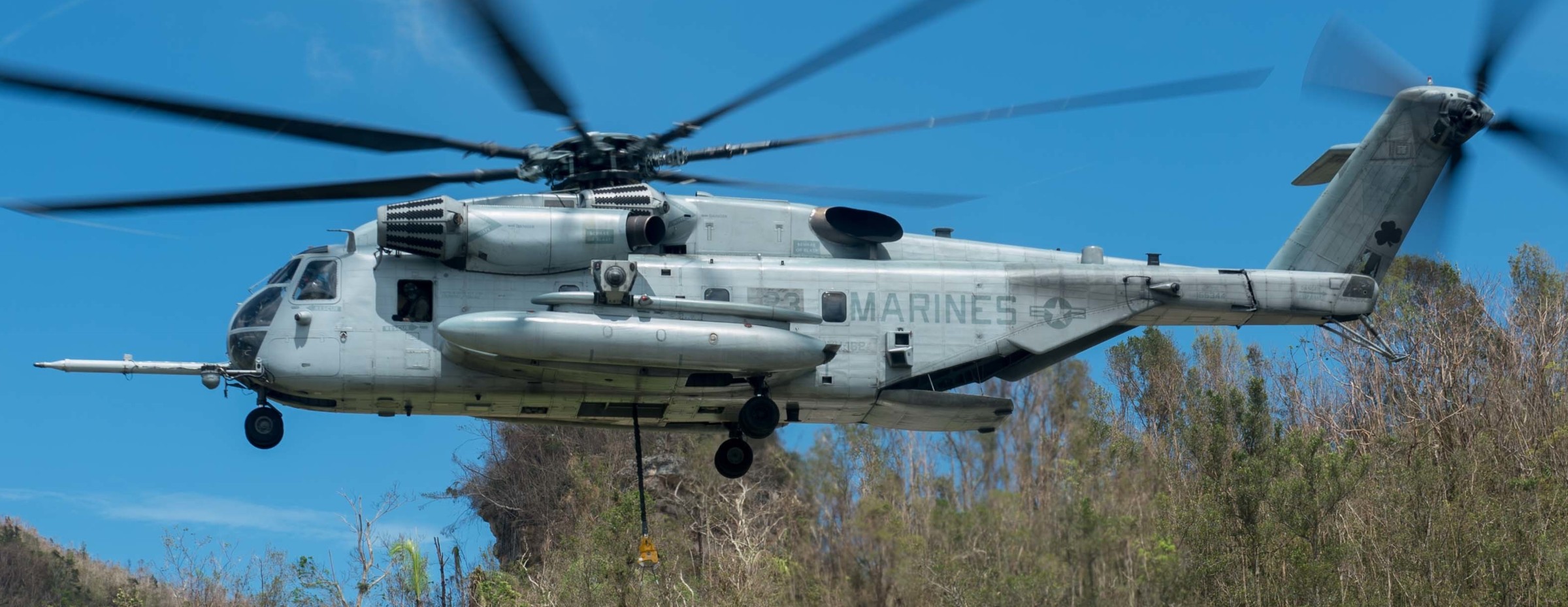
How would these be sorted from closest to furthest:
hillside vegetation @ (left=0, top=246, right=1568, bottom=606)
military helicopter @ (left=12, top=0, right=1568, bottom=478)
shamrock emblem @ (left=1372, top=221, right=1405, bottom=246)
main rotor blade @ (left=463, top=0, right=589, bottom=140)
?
main rotor blade @ (left=463, top=0, right=589, bottom=140), military helicopter @ (left=12, top=0, right=1568, bottom=478), shamrock emblem @ (left=1372, top=221, right=1405, bottom=246), hillside vegetation @ (left=0, top=246, right=1568, bottom=606)

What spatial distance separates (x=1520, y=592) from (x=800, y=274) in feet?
52.6

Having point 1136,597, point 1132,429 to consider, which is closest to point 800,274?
point 1136,597

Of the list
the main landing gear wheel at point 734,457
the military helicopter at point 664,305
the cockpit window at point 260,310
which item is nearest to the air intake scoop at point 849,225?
the military helicopter at point 664,305

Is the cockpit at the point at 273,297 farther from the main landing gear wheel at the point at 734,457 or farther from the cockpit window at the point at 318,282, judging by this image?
the main landing gear wheel at the point at 734,457

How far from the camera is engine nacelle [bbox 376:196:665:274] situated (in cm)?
1439

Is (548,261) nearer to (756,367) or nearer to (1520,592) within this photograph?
(756,367)

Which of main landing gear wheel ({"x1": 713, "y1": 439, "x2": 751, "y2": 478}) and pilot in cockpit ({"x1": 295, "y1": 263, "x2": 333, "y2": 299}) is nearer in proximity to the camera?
pilot in cockpit ({"x1": 295, "y1": 263, "x2": 333, "y2": 299})

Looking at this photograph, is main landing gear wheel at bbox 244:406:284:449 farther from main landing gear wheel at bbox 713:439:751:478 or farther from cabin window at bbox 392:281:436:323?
main landing gear wheel at bbox 713:439:751:478

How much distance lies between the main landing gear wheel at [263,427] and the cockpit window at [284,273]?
1.21 metres

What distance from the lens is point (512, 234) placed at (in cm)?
1459

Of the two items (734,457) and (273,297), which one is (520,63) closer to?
(273,297)

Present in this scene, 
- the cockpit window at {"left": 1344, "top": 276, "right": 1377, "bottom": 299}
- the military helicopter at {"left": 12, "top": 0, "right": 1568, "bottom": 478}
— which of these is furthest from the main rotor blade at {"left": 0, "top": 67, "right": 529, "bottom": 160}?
the cockpit window at {"left": 1344, "top": 276, "right": 1377, "bottom": 299}

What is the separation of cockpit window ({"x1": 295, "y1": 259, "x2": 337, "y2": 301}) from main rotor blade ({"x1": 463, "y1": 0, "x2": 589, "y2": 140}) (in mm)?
3184

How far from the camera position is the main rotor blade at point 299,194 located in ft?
42.0
